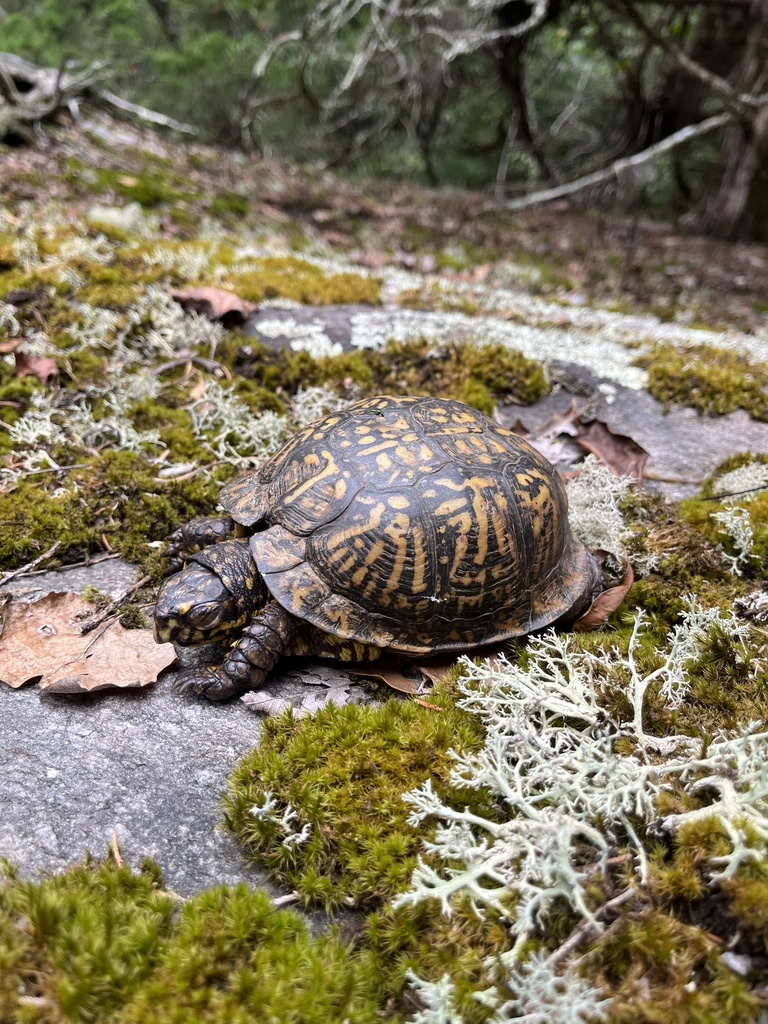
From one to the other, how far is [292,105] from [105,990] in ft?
50.3

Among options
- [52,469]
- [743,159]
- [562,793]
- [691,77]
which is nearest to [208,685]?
[562,793]

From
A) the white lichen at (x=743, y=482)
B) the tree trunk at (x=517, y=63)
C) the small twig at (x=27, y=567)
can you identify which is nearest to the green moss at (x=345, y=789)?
the small twig at (x=27, y=567)

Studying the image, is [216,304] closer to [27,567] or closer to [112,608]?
[27,567]

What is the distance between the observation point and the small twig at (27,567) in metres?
3.17

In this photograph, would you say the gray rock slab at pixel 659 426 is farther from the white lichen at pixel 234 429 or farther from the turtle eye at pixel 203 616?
the turtle eye at pixel 203 616

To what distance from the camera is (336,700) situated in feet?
9.33

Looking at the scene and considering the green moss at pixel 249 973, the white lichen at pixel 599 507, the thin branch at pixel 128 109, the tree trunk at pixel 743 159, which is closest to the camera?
the green moss at pixel 249 973

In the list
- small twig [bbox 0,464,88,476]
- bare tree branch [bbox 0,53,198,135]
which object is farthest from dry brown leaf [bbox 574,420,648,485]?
bare tree branch [bbox 0,53,198,135]

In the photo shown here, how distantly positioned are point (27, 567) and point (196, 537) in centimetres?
88

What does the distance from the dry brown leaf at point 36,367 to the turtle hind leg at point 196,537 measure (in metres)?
1.91

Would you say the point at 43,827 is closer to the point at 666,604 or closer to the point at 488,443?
the point at 488,443

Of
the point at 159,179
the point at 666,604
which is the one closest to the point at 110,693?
the point at 666,604

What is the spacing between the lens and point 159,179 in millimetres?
8172

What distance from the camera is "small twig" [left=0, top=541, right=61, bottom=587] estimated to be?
125 inches
